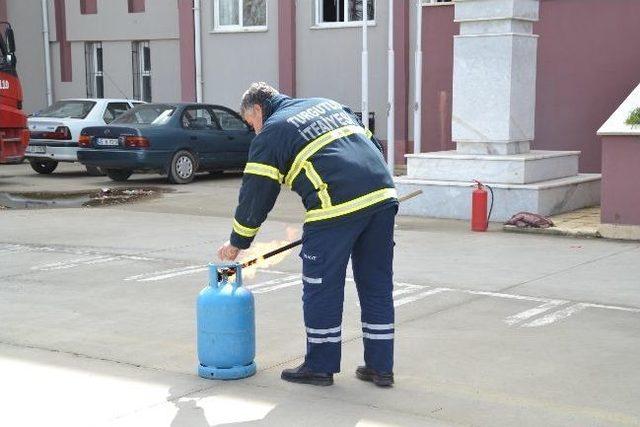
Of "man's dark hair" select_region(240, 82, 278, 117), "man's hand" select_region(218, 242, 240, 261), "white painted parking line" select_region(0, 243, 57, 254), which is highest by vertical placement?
"man's dark hair" select_region(240, 82, 278, 117)

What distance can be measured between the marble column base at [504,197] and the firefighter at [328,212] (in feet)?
23.5

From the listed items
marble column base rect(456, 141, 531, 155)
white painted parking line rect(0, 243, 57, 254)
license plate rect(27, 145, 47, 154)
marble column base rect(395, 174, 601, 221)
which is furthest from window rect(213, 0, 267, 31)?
white painted parking line rect(0, 243, 57, 254)

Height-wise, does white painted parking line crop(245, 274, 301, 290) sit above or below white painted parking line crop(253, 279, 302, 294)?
below

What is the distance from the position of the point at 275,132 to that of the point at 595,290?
4.11 m

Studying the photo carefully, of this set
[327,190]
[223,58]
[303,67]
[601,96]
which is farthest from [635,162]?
[223,58]

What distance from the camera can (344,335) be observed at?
6910mm

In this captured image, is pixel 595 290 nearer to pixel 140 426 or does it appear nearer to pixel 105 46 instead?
pixel 140 426

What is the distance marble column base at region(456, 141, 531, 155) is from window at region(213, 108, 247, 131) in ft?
22.6

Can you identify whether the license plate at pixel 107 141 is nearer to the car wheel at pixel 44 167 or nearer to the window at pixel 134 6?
the car wheel at pixel 44 167

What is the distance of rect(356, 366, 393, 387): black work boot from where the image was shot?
18.4ft

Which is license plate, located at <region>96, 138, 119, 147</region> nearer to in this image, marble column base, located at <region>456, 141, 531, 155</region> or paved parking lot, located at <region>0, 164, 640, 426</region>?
paved parking lot, located at <region>0, 164, 640, 426</region>

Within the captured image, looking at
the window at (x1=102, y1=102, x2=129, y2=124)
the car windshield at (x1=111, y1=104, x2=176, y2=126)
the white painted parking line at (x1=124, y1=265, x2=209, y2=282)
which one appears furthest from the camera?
the window at (x1=102, y1=102, x2=129, y2=124)

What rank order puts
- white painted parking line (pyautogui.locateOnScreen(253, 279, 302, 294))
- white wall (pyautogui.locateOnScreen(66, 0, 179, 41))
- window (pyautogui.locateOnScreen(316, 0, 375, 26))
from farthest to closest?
white wall (pyautogui.locateOnScreen(66, 0, 179, 41)) < window (pyautogui.locateOnScreen(316, 0, 375, 26)) < white painted parking line (pyautogui.locateOnScreen(253, 279, 302, 294))

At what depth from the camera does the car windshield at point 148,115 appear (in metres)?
18.2
